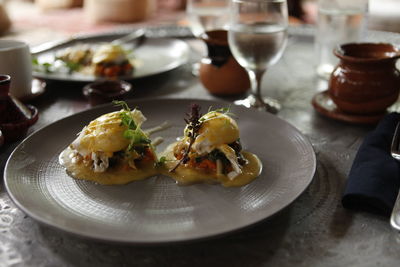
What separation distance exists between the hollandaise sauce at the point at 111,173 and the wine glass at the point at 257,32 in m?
0.51

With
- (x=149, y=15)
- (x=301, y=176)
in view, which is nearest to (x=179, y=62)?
(x=301, y=176)

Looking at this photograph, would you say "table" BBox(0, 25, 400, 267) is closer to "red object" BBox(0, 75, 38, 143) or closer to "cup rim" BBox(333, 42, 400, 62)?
"red object" BBox(0, 75, 38, 143)

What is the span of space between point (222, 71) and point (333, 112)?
0.39 m

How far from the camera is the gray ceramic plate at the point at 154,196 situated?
779 mm

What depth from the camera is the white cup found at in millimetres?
1339

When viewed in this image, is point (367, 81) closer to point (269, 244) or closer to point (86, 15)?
point (269, 244)

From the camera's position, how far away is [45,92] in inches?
61.7

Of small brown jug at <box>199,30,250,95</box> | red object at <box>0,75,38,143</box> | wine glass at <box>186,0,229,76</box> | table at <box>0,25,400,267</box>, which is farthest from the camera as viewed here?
wine glass at <box>186,0,229,76</box>

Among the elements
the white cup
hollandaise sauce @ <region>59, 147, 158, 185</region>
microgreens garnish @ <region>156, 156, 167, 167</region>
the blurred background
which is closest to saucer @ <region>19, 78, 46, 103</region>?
the white cup

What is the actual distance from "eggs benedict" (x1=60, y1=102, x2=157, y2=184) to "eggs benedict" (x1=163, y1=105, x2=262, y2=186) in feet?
0.23

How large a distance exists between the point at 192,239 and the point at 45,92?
1041 millimetres

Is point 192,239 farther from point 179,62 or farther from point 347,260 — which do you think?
point 179,62

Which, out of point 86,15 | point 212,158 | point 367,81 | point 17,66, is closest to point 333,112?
point 367,81

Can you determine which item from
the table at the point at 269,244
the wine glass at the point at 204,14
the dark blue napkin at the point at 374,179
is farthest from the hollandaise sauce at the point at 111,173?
the wine glass at the point at 204,14
